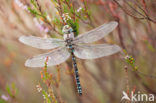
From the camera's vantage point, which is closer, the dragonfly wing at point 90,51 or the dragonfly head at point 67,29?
the dragonfly head at point 67,29

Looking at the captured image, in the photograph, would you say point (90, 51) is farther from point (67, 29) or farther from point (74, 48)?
point (67, 29)

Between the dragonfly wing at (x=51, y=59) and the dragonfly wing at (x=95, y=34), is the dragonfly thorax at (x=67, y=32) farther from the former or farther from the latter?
the dragonfly wing at (x=51, y=59)

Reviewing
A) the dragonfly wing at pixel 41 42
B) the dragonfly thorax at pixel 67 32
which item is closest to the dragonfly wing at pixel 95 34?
the dragonfly thorax at pixel 67 32

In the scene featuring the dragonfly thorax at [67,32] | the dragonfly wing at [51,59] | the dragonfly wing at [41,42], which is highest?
the dragonfly thorax at [67,32]

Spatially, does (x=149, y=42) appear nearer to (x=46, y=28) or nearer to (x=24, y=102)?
(x=46, y=28)

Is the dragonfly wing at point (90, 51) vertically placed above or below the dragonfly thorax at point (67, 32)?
below

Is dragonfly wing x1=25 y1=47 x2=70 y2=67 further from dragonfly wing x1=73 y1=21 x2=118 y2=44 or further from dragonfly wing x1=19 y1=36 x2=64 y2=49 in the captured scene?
dragonfly wing x1=73 y1=21 x2=118 y2=44

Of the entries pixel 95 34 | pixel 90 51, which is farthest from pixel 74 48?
pixel 95 34

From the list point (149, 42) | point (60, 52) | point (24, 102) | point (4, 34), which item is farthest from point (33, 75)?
point (149, 42)
